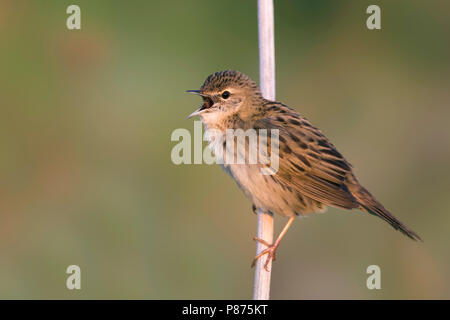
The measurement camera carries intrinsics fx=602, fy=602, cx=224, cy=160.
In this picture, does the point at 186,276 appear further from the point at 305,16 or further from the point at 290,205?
the point at 305,16

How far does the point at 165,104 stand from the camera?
304 inches

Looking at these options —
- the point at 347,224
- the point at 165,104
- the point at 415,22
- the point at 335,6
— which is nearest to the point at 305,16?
the point at 335,6

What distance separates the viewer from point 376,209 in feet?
15.0

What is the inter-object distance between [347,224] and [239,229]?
4.26ft

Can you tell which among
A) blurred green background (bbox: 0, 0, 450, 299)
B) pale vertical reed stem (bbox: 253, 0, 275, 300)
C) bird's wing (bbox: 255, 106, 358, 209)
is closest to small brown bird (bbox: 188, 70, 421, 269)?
bird's wing (bbox: 255, 106, 358, 209)

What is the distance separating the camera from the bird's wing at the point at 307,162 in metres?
4.64

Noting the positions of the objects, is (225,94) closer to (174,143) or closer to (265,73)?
(265,73)

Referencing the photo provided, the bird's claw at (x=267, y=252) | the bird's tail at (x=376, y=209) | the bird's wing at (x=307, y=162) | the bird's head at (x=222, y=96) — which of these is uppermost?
the bird's head at (x=222, y=96)

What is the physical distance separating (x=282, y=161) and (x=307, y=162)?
0.71 ft

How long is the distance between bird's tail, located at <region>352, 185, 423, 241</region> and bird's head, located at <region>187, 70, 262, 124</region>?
3.74ft

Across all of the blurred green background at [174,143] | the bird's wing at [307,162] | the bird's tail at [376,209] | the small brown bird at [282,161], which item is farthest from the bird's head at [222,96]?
the blurred green background at [174,143]

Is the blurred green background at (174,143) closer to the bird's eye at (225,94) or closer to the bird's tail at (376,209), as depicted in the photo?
the bird's tail at (376,209)

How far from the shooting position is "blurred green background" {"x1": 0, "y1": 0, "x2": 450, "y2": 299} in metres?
6.46

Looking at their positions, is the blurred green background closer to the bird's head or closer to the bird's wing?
the bird's wing
